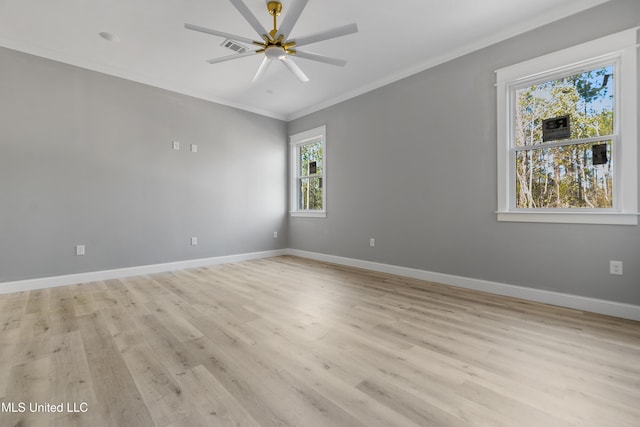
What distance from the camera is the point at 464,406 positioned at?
1295mm

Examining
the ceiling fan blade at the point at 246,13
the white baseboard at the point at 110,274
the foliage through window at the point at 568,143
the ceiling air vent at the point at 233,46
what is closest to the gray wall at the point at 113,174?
the white baseboard at the point at 110,274

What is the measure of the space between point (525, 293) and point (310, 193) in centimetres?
371

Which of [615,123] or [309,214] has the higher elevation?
[615,123]

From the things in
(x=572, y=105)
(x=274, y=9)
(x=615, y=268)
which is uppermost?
(x=274, y=9)

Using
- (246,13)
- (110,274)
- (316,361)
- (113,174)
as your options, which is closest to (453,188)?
(316,361)

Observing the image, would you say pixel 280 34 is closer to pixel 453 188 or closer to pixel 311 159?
pixel 453 188

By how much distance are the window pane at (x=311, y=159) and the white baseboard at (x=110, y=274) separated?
188 centimetres

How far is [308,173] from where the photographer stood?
5.55m

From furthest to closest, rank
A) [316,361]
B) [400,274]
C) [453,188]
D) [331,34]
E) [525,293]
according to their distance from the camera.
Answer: [400,274]
[453,188]
[525,293]
[331,34]
[316,361]

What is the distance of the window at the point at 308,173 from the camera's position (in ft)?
17.0

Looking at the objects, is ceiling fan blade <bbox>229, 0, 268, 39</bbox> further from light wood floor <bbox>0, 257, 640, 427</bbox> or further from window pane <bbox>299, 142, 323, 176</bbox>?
window pane <bbox>299, 142, 323, 176</bbox>

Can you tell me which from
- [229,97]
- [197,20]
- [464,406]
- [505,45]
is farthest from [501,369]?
[229,97]

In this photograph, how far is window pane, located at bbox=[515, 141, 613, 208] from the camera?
2.54 meters

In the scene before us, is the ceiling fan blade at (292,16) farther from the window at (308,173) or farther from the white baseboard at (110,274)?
the white baseboard at (110,274)
